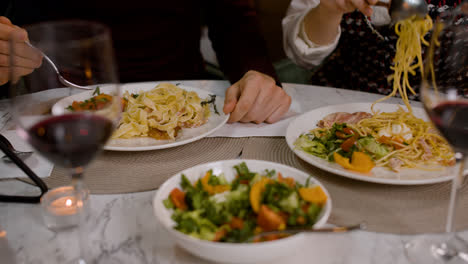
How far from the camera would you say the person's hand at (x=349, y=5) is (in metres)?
1.47

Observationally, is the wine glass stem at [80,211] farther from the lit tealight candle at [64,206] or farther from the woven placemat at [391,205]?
the woven placemat at [391,205]

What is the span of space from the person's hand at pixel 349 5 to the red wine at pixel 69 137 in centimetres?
106

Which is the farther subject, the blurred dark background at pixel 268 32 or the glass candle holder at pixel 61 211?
the blurred dark background at pixel 268 32

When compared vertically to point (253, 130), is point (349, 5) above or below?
above

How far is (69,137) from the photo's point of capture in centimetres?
75

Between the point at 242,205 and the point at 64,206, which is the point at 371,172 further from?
the point at 64,206

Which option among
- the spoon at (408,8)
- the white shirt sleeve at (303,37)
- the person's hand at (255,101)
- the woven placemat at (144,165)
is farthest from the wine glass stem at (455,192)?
the white shirt sleeve at (303,37)

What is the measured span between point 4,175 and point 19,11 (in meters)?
1.52

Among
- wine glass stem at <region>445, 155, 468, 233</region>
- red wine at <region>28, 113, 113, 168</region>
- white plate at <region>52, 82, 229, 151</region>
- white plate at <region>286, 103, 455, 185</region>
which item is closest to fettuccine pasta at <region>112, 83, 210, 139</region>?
white plate at <region>52, 82, 229, 151</region>

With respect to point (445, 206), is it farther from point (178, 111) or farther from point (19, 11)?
point (19, 11)

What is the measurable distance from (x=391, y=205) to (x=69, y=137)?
0.84 metres

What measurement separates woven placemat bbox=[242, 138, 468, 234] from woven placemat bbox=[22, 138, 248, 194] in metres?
0.33

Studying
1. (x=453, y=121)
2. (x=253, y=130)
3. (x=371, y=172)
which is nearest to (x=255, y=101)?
(x=253, y=130)

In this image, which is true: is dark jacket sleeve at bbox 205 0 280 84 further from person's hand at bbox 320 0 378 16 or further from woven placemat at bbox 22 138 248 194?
woven placemat at bbox 22 138 248 194
